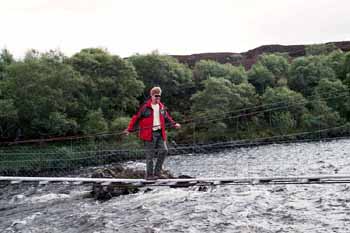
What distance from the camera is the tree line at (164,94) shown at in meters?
32.4

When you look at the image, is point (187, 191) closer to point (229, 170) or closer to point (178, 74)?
point (229, 170)

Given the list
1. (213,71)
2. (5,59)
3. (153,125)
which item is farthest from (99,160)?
(213,71)

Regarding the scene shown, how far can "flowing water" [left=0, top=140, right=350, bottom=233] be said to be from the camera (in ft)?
36.0

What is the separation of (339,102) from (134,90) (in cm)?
1612

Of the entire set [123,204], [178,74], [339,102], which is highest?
[178,74]

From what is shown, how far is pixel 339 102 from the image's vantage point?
32.0m

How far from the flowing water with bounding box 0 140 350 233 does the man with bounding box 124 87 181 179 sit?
10.0 ft

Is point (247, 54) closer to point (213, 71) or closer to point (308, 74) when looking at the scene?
point (213, 71)

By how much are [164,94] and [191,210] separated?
34.7 metres

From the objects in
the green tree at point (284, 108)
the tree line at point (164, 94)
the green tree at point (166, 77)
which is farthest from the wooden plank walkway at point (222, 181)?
the green tree at point (166, 77)

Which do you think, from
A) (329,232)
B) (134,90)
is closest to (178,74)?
(134,90)

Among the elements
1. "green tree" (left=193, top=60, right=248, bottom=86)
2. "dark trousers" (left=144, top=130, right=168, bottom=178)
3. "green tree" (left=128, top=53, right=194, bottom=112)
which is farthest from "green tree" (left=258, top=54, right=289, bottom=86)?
"dark trousers" (left=144, top=130, right=168, bottom=178)

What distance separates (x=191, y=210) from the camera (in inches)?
494

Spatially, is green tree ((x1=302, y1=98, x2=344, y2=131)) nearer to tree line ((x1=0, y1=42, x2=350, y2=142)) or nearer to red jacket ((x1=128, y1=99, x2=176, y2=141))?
tree line ((x1=0, y1=42, x2=350, y2=142))
